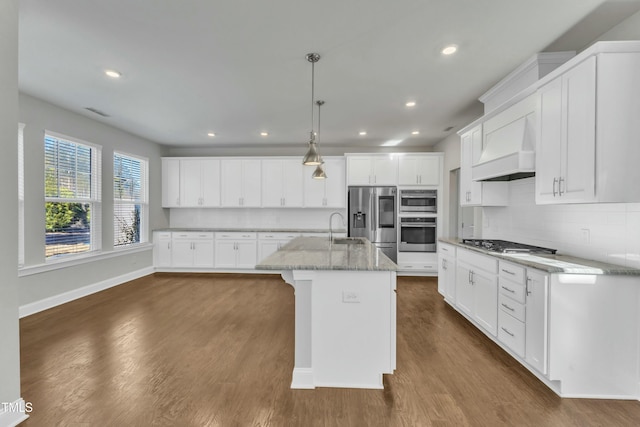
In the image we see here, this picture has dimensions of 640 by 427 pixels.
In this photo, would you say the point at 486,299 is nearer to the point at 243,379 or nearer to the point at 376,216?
the point at 243,379

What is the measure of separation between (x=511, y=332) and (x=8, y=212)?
12.3 feet

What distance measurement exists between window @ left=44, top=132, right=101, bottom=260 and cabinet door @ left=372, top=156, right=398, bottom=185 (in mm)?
4774

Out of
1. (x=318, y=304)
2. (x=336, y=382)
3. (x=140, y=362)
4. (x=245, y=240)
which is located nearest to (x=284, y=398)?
(x=336, y=382)

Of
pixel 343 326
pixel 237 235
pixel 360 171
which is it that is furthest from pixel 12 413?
pixel 360 171

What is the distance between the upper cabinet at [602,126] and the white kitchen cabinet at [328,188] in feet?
13.0

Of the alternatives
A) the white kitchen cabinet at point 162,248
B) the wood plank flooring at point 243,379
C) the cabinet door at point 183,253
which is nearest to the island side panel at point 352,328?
the wood plank flooring at point 243,379

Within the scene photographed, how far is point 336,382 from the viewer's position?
2.09 meters

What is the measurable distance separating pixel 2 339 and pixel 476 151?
4.46m

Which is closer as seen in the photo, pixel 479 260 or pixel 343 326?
pixel 343 326

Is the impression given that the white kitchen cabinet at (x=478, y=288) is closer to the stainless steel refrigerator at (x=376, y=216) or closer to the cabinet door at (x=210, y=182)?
the stainless steel refrigerator at (x=376, y=216)

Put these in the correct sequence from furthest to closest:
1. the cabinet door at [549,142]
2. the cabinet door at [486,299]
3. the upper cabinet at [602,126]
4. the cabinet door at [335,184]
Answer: the cabinet door at [335,184] < the cabinet door at [486,299] < the cabinet door at [549,142] < the upper cabinet at [602,126]

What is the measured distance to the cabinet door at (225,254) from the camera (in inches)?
227

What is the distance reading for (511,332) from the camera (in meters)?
2.45

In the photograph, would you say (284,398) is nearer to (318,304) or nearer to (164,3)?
(318,304)
